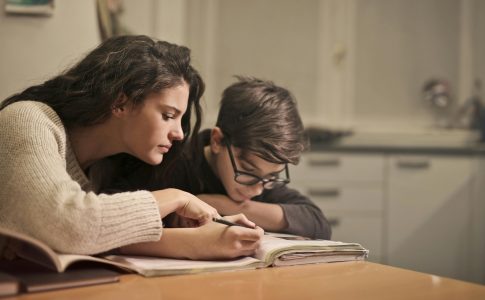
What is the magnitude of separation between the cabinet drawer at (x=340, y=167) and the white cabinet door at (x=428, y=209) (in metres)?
0.09

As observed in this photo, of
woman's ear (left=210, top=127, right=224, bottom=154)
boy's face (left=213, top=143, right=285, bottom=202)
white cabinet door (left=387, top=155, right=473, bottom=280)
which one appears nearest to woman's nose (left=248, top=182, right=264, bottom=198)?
boy's face (left=213, top=143, right=285, bottom=202)

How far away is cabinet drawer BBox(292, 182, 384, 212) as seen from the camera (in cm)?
325

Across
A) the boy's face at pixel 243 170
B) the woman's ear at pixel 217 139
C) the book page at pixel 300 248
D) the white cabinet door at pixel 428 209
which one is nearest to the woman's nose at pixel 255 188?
the boy's face at pixel 243 170

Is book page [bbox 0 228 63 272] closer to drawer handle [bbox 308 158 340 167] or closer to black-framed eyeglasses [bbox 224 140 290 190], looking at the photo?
black-framed eyeglasses [bbox 224 140 290 190]

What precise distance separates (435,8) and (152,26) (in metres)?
1.98

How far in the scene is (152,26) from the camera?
9.37 feet

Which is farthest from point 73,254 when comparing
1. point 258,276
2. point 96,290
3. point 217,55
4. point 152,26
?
point 217,55

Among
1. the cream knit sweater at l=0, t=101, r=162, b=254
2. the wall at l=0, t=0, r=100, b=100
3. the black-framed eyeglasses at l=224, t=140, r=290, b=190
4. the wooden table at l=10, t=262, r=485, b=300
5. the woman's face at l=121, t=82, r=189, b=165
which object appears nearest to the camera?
the wooden table at l=10, t=262, r=485, b=300

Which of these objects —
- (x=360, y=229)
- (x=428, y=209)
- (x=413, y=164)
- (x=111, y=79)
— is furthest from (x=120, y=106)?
(x=428, y=209)

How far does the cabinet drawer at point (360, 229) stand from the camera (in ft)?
10.7

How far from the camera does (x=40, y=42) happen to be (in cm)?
174

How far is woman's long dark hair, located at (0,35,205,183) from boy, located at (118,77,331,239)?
0.24m

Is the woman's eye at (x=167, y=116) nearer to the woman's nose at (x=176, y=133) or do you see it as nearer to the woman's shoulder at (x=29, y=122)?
the woman's nose at (x=176, y=133)

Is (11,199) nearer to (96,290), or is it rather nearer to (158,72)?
(96,290)
